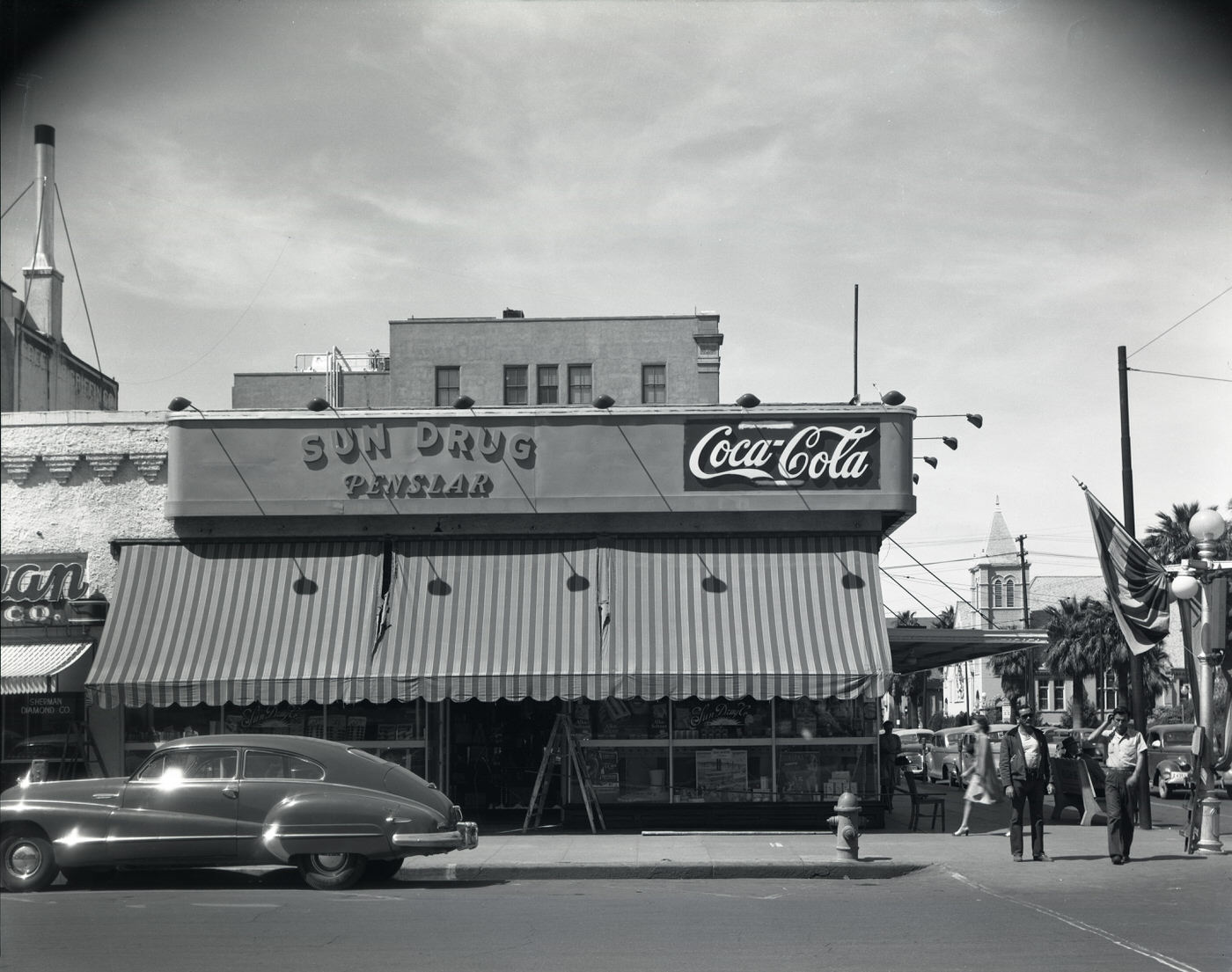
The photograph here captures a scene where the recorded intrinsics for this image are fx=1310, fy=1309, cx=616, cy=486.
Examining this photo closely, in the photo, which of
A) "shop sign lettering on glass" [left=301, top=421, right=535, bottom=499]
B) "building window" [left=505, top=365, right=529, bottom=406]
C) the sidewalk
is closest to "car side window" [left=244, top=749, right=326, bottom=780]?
the sidewalk

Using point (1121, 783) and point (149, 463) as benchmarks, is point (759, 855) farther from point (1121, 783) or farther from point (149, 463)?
point (149, 463)

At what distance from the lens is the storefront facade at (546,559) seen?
1841cm

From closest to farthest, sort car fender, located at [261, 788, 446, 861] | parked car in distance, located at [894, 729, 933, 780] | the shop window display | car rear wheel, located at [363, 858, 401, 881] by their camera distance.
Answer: car fender, located at [261, 788, 446, 861], car rear wheel, located at [363, 858, 401, 881], the shop window display, parked car in distance, located at [894, 729, 933, 780]

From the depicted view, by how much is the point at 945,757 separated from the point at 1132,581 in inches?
748

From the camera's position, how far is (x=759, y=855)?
1557 centimetres

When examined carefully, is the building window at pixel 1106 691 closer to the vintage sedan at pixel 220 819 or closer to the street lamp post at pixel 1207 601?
the street lamp post at pixel 1207 601

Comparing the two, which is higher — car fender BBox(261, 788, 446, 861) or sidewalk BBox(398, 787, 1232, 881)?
car fender BBox(261, 788, 446, 861)

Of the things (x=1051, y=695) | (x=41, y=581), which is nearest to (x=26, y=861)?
(x=41, y=581)

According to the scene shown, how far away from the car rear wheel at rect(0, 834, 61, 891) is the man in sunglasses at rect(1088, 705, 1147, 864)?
11.4 m

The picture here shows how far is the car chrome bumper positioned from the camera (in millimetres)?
12875

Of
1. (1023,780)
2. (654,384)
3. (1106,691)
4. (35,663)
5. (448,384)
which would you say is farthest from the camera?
(1106,691)

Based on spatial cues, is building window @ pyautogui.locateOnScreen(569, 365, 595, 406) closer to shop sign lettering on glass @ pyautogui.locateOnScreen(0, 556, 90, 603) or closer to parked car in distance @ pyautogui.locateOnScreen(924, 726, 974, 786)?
parked car in distance @ pyautogui.locateOnScreen(924, 726, 974, 786)

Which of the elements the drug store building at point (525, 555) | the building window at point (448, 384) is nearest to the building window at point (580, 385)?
the building window at point (448, 384)

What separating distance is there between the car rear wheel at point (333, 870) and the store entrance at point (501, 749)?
7484 millimetres
